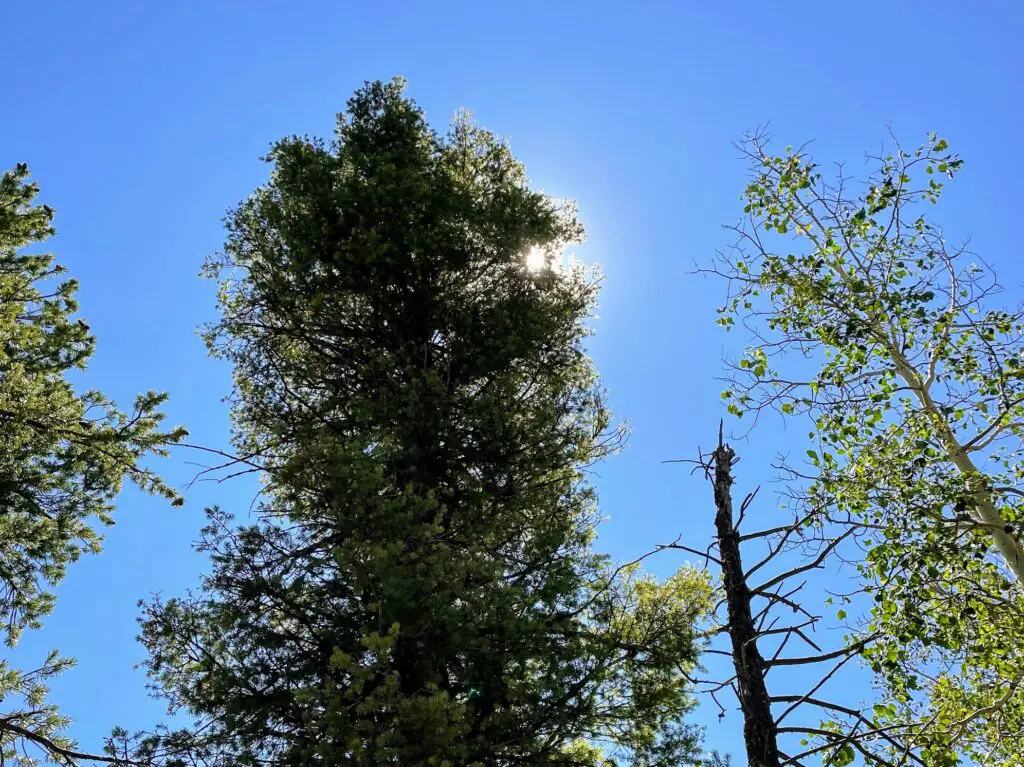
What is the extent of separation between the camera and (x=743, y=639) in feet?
17.1

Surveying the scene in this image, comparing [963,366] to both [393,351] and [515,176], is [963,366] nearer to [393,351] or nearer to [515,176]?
[393,351]

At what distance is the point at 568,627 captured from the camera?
27.2ft

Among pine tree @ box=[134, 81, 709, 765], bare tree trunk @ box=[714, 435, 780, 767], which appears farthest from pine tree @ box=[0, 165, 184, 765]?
bare tree trunk @ box=[714, 435, 780, 767]

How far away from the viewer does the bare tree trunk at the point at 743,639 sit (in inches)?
189

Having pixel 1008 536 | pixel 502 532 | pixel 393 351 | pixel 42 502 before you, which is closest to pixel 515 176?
pixel 393 351

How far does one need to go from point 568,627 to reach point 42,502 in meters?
7.17

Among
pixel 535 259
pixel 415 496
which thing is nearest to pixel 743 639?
pixel 415 496

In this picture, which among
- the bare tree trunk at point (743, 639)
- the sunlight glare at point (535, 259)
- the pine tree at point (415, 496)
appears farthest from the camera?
the sunlight glare at point (535, 259)

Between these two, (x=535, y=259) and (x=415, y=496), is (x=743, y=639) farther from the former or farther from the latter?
(x=535, y=259)

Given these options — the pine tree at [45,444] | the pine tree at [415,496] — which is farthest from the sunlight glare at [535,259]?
the pine tree at [45,444]

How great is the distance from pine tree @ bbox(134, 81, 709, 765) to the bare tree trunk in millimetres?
2136

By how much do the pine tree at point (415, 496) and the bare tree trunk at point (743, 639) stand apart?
2.14 m

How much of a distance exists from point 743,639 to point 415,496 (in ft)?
12.7

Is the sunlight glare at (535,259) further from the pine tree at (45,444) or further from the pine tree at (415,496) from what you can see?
the pine tree at (45,444)
